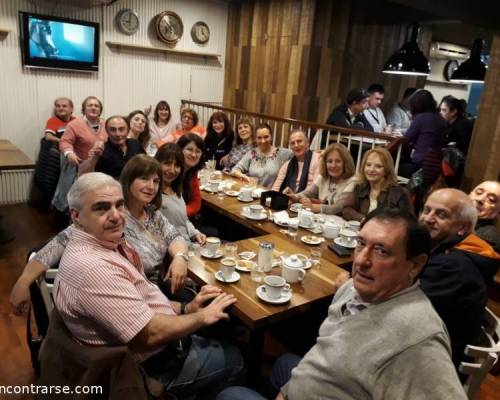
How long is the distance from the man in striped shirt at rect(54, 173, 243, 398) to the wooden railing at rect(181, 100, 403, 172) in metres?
2.81

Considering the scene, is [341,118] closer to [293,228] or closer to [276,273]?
[293,228]

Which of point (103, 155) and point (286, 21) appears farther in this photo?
point (286, 21)

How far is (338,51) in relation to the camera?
5.77 metres

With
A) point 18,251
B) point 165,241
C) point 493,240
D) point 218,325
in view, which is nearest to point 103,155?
point 18,251

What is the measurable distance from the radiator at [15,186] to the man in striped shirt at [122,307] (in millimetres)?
4217

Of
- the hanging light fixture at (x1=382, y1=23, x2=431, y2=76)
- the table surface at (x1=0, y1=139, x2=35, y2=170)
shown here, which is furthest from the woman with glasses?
the hanging light fixture at (x1=382, y1=23, x2=431, y2=76)

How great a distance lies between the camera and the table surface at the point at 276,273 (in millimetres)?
1568

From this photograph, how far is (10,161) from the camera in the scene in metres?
3.55

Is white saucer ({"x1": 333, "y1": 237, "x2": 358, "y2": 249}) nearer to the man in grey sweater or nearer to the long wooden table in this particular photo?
the long wooden table

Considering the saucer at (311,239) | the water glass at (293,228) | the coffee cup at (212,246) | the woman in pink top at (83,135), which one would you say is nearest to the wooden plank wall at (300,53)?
the woman in pink top at (83,135)

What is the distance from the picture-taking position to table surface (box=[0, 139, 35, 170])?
3.40 meters

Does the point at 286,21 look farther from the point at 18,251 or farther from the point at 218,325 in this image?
the point at 218,325

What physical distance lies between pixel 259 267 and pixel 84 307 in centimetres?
86

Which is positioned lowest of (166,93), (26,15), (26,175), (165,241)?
(26,175)
